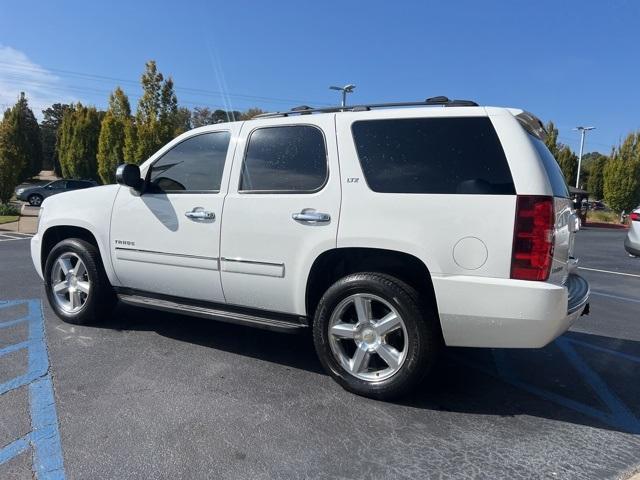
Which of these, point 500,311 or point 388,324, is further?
point 388,324

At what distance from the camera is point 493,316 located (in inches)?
116

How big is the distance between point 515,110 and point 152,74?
2867 centimetres

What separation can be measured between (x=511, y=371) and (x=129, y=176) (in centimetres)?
349

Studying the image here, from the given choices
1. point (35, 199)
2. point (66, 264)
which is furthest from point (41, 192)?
point (66, 264)

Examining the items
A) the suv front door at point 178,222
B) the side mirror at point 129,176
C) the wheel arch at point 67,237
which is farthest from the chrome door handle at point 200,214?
the wheel arch at point 67,237

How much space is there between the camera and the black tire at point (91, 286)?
454 centimetres

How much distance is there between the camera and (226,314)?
3846 mm

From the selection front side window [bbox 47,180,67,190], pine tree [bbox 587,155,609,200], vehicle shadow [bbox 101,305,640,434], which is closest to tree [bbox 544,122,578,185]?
pine tree [bbox 587,155,609,200]

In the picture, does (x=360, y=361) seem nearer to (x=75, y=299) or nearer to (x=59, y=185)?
(x=75, y=299)

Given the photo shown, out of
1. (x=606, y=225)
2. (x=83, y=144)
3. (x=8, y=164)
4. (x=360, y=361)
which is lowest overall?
(x=606, y=225)

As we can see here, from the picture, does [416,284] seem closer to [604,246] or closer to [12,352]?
[12,352]

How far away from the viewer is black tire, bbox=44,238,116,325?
179 inches

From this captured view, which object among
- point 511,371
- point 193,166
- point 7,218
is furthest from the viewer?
point 7,218

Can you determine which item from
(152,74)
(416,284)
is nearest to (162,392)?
(416,284)
